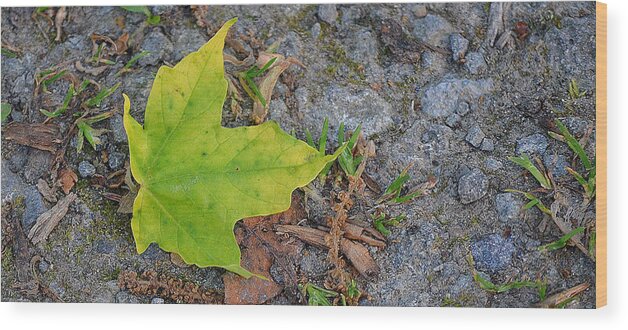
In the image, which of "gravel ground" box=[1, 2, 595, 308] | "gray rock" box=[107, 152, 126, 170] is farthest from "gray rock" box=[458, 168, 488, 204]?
"gray rock" box=[107, 152, 126, 170]

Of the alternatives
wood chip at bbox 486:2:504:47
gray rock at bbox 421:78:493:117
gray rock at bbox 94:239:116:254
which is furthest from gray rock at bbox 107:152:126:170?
wood chip at bbox 486:2:504:47

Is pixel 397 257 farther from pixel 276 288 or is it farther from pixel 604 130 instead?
pixel 604 130

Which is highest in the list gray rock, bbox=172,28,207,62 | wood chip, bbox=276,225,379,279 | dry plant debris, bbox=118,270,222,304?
gray rock, bbox=172,28,207,62

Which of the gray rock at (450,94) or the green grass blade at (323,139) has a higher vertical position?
the gray rock at (450,94)

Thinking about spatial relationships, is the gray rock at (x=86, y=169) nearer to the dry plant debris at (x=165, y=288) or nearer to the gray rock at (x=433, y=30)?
the dry plant debris at (x=165, y=288)

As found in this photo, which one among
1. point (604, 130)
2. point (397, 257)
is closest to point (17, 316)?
point (397, 257)

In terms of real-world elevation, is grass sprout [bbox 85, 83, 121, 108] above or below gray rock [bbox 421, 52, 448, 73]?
below

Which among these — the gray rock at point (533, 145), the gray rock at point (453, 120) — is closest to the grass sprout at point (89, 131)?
the gray rock at point (453, 120)

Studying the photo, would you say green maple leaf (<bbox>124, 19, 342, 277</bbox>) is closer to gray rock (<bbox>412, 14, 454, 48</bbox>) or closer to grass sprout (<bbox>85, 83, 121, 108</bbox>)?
grass sprout (<bbox>85, 83, 121, 108</bbox>)
